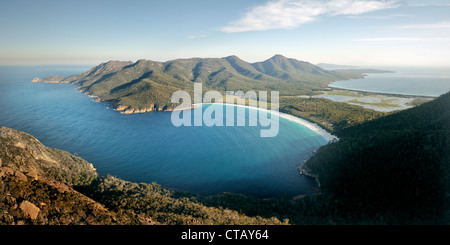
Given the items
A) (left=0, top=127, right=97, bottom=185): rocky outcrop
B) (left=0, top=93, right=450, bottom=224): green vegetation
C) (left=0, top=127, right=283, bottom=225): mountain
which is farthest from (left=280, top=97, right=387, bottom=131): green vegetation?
(left=0, top=127, right=97, bottom=185): rocky outcrop


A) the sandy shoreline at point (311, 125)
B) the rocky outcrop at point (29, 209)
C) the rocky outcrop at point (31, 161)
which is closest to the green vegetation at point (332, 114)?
the sandy shoreline at point (311, 125)

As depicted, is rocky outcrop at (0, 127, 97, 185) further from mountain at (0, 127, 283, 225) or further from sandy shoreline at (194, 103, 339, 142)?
sandy shoreline at (194, 103, 339, 142)

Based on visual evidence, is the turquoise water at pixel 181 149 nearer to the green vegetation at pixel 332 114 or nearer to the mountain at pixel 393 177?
the mountain at pixel 393 177

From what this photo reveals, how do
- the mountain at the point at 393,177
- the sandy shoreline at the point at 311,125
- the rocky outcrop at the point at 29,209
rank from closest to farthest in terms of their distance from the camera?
1. the rocky outcrop at the point at 29,209
2. the mountain at the point at 393,177
3. the sandy shoreline at the point at 311,125

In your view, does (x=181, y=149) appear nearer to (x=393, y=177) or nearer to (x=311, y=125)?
(x=393, y=177)

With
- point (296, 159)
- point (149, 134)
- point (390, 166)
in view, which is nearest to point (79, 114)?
point (149, 134)
